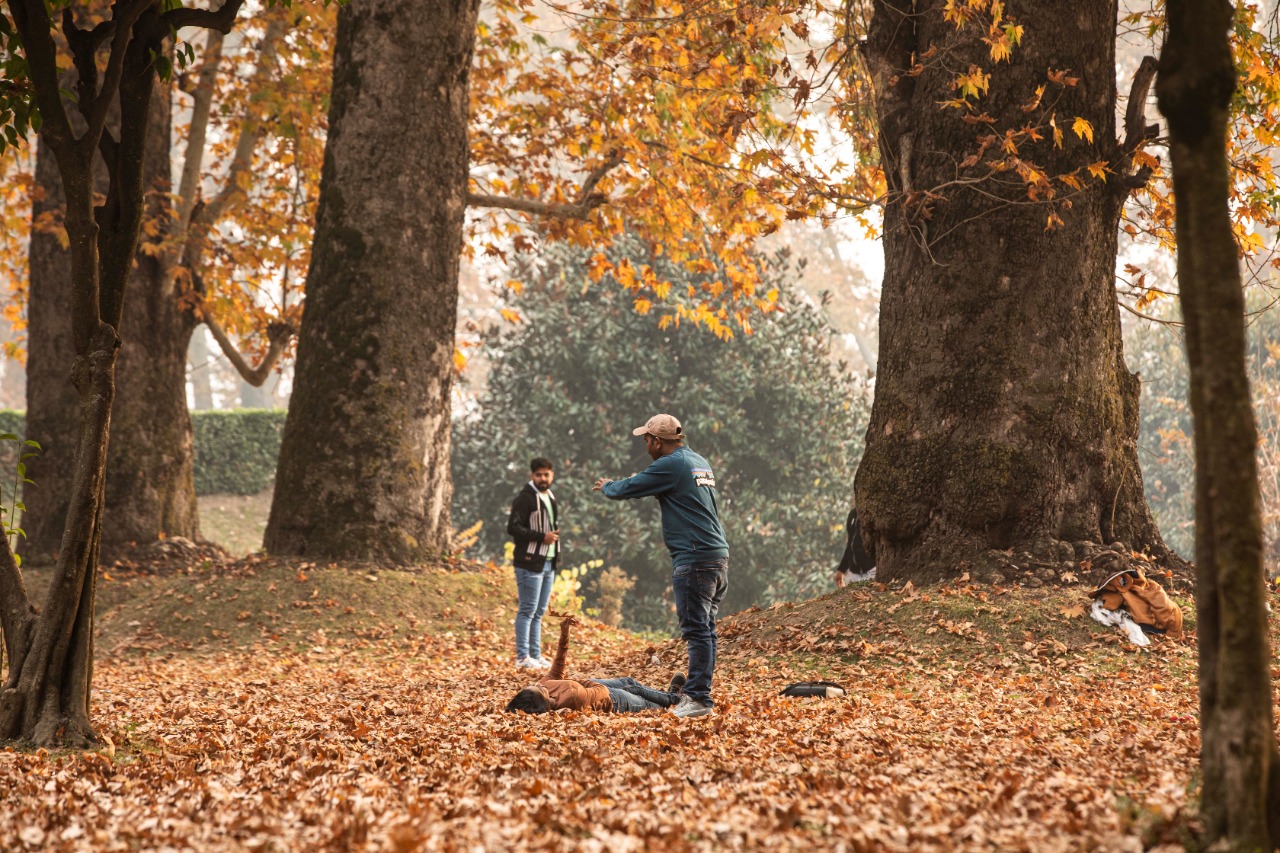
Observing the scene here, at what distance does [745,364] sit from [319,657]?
1183cm

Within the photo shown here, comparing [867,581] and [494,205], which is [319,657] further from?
[494,205]

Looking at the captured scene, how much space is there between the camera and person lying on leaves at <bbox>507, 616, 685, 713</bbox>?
6582 mm

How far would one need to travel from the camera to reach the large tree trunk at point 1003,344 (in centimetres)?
882

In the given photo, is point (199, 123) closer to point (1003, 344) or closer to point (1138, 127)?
point (1003, 344)

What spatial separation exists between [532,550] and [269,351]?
7684 mm

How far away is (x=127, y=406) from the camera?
14.0 m

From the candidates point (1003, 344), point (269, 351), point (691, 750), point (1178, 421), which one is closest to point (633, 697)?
point (691, 750)

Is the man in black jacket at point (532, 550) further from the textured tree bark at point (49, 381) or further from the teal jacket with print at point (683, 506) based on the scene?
the textured tree bark at point (49, 381)

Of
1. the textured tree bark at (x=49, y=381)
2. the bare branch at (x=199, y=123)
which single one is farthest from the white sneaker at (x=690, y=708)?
the bare branch at (x=199, y=123)

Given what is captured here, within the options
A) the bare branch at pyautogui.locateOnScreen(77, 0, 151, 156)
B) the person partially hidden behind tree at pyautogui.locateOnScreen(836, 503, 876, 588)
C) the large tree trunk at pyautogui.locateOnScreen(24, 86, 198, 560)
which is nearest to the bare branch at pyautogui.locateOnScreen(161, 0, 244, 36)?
the bare branch at pyautogui.locateOnScreen(77, 0, 151, 156)

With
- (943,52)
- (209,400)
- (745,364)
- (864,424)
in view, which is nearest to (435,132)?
(943,52)

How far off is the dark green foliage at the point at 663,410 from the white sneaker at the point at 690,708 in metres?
13.2

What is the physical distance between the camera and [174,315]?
14.6 meters

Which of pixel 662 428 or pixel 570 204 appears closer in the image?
pixel 662 428
